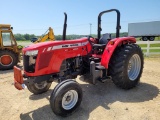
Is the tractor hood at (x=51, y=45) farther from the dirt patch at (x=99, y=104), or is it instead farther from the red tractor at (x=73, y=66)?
the dirt patch at (x=99, y=104)

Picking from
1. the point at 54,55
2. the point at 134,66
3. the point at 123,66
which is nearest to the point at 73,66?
the point at 54,55

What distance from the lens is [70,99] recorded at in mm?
4184

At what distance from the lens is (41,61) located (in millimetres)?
4266

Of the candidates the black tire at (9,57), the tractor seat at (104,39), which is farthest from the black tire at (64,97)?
the black tire at (9,57)

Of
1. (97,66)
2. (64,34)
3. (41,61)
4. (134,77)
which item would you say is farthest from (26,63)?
(134,77)

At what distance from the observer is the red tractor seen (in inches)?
163

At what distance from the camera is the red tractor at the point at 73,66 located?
4133mm

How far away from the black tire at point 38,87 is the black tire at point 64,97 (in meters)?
1.40

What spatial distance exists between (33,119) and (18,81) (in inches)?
36.3

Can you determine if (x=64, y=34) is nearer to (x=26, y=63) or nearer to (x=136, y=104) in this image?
(x=26, y=63)

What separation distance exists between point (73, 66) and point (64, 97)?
48.4 inches

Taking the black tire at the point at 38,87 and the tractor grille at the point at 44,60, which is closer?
the tractor grille at the point at 44,60

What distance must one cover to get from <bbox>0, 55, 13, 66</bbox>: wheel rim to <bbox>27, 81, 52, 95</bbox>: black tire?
16.9ft

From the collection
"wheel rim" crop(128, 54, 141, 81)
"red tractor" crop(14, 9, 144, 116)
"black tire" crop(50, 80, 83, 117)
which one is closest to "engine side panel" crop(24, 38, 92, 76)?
"red tractor" crop(14, 9, 144, 116)
